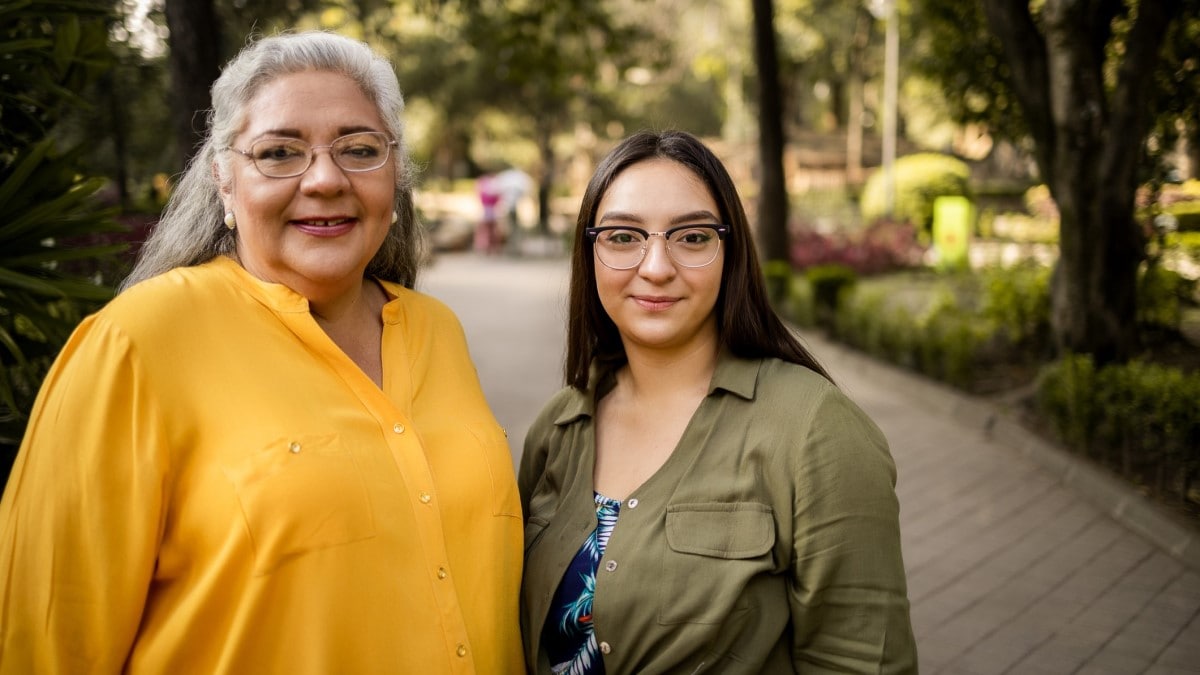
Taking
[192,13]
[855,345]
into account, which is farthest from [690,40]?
[192,13]

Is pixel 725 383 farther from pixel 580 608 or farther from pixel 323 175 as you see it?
pixel 323 175

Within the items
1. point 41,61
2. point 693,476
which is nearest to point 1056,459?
point 693,476

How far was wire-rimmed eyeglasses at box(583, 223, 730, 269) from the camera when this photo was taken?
2129 mm

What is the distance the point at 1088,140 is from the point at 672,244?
634cm

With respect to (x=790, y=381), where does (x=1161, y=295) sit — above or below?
below

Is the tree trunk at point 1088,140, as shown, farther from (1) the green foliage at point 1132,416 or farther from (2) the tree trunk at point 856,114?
(2) the tree trunk at point 856,114

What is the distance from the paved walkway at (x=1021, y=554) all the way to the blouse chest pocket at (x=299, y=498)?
127cm

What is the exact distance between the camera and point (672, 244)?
213 cm

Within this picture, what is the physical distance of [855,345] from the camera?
36.8 feet

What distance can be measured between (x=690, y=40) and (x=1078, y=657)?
42.1 metres

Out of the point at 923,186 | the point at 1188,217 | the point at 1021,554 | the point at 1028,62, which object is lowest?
the point at 1021,554

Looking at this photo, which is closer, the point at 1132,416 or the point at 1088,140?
the point at 1132,416

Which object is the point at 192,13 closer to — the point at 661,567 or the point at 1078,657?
the point at 661,567

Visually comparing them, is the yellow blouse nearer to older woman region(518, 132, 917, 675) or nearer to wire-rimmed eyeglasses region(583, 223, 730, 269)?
older woman region(518, 132, 917, 675)
